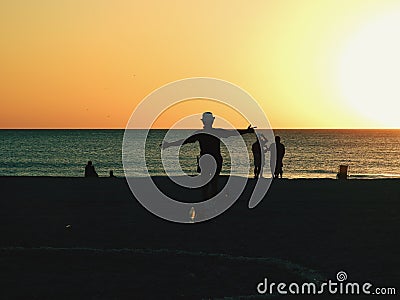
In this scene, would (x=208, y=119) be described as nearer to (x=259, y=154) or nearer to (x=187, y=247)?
(x=187, y=247)

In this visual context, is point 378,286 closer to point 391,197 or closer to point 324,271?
point 324,271

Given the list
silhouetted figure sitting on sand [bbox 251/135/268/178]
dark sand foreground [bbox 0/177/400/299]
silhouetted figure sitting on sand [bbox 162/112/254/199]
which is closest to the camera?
dark sand foreground [bbox 0/177/400/299]

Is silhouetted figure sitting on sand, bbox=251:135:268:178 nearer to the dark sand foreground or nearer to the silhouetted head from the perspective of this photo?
the dark sand foreground

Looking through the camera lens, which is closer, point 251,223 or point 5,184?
point 251,223

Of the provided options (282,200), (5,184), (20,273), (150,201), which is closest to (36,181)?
(5,184)

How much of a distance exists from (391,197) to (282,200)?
10.7ft

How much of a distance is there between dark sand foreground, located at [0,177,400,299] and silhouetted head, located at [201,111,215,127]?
2.19 meters

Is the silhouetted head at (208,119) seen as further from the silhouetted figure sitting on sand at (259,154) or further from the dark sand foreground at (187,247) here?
the silhouetted figure sitting on sand at (259,154)

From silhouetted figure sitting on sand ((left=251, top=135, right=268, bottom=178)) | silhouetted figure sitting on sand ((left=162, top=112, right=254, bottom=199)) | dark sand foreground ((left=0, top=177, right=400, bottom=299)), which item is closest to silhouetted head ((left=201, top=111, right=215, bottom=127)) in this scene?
silhouetted figure sitting on sand ((left=162, top=112, right=254, bottom=199))

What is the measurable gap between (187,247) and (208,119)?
379 centimetres

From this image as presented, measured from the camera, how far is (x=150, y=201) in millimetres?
22922

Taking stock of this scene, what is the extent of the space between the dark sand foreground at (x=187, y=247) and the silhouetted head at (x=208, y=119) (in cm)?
219

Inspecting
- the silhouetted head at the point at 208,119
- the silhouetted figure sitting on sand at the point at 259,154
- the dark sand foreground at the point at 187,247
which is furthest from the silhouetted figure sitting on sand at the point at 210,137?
the silhouetted figure sitting on sand at the point at 259,154

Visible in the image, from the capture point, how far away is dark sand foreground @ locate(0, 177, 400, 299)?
34.2ft
